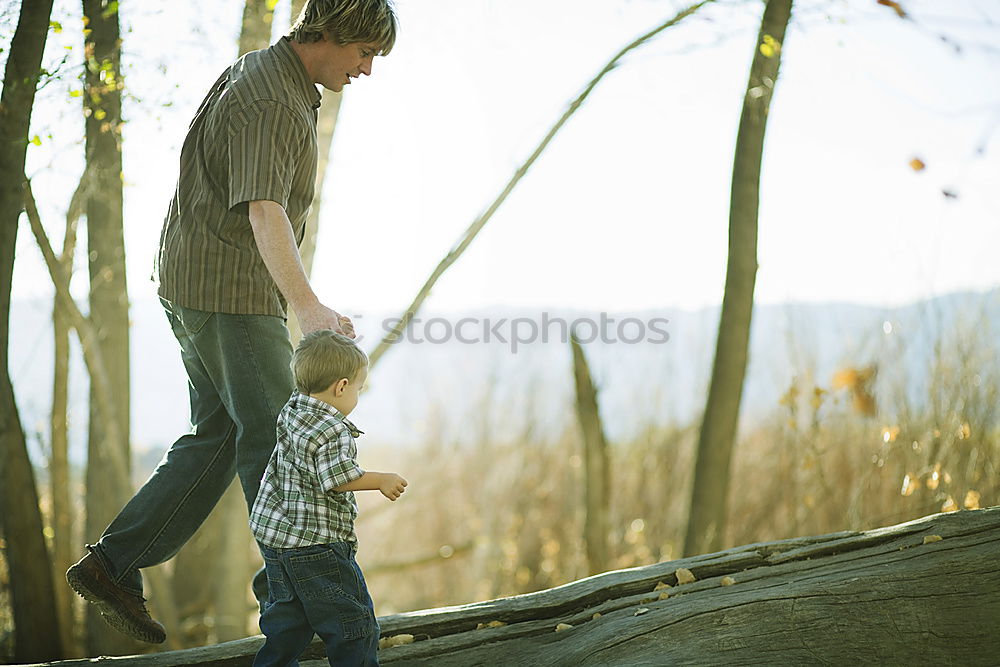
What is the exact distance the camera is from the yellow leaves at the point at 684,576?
2.79 metres

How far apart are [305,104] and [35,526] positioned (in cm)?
279

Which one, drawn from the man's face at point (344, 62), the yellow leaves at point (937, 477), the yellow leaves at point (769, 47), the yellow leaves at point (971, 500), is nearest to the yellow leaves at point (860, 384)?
the yellow leaves at point (937, 477)

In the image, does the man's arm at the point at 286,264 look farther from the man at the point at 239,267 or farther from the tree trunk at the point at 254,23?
the tree trunk at the point at 254,23

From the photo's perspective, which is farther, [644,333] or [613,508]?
[613,508]

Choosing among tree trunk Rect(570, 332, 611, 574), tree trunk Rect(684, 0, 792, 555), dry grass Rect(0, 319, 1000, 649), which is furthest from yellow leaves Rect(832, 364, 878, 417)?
tree trunk Rect(570, 332, 611, 574)

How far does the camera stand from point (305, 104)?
8.08ft

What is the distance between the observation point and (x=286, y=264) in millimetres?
2283

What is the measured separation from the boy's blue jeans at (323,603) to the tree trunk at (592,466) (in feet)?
13.4

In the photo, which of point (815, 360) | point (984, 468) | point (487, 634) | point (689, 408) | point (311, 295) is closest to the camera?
point (311, 295)

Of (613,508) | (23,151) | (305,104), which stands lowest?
(613,508)

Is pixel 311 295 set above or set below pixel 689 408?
above

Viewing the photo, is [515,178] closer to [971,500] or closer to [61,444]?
[971,500]

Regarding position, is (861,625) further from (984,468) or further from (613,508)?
(613,508)

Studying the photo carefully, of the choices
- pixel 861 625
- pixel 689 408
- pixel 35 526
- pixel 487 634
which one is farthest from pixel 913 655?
pixel 689 408
